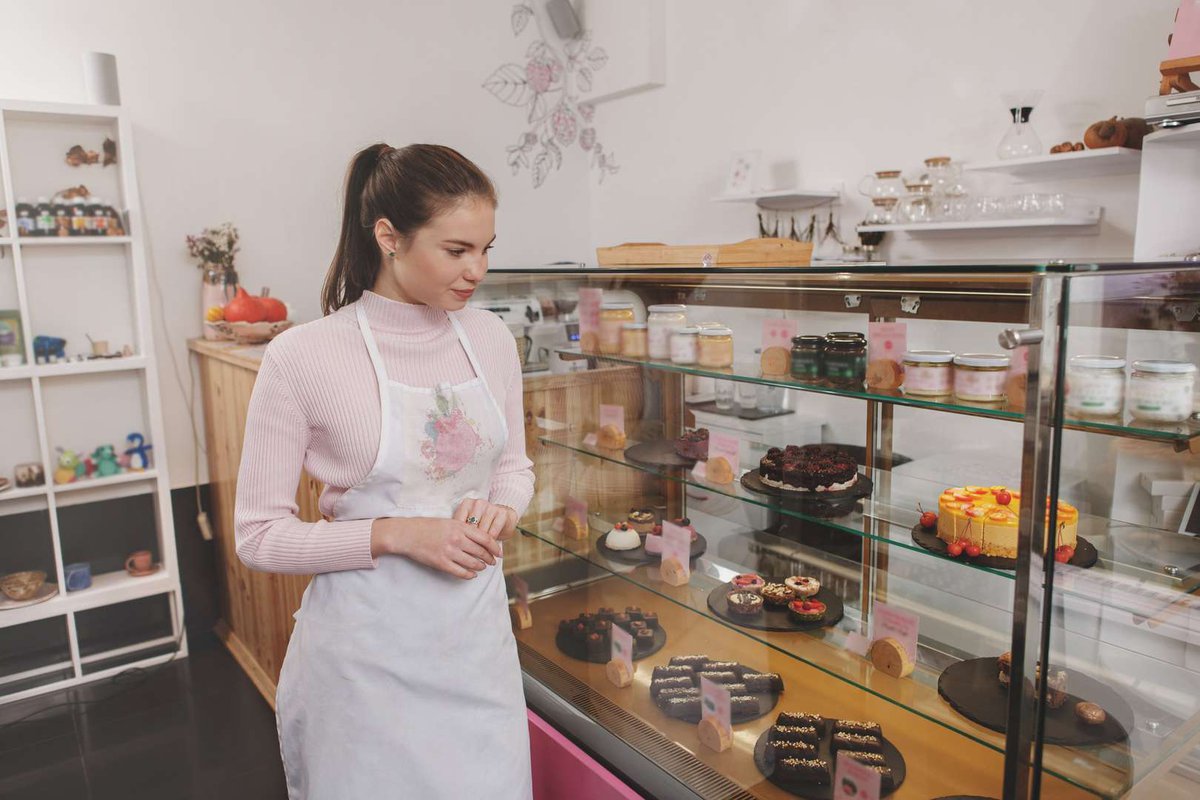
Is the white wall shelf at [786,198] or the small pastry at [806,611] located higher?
the white wall shelf at [786,198]

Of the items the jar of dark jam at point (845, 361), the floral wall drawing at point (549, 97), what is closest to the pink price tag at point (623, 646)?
the jar of dark jam at point (845, 361)

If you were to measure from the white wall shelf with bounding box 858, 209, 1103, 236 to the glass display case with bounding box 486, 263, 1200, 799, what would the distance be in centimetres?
150

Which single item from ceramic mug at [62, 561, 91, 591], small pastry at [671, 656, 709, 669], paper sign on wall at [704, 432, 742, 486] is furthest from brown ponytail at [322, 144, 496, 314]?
ceramic mug at [62, 561, 91, 591]

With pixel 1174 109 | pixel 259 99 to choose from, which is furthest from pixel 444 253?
pixel 259 99

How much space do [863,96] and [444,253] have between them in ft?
9.19

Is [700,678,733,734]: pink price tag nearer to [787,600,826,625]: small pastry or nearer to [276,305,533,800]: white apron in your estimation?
[787,600,826,625]: small pastry

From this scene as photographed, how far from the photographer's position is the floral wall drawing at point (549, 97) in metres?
4.80

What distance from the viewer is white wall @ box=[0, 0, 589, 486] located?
11.7 ft

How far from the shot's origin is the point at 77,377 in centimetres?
358

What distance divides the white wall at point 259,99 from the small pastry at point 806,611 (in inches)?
105

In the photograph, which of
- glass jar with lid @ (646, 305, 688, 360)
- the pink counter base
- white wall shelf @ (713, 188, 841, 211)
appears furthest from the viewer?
white wall shelf @ (713, 188, 841, 211)

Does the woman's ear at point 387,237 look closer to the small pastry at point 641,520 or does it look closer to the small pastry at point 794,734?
the small pastry at point 641,520

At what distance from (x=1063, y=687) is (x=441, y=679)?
1.03 meters

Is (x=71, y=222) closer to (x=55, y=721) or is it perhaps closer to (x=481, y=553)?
(x=55, y=721)
